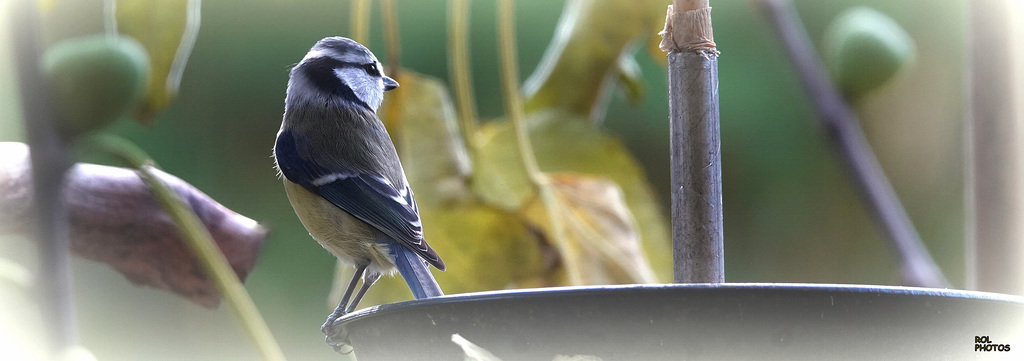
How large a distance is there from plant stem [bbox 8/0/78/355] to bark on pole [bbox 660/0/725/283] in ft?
1.41

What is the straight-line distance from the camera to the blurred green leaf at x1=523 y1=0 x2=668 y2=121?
1145 millimetres

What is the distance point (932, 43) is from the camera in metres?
1.86

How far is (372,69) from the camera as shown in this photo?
1.28 metres

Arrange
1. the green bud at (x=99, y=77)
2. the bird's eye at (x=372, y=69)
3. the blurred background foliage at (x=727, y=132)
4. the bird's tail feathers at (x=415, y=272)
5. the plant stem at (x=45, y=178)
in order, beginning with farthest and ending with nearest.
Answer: the blurred background foliage at (x=727, y=132) < the bird's eye at (x=372, y=69) < the bird's tail feathers at (x=415, y=272) < the green bud at (x=99, y=77) < the plant stem at (x=45, y=178)

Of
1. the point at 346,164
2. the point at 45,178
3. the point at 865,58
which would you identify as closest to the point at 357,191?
the point at 346,164

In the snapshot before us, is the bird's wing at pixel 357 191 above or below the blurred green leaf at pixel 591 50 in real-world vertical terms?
below

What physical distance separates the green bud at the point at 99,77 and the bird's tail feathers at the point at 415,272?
320mm

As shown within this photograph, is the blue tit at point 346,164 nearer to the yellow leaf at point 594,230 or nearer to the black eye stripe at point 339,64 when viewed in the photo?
the black eye stripe at point 339,64

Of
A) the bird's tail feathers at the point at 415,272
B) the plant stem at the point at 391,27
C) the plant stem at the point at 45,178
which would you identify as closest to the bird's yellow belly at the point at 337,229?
the bird's tail feathers at the point at 415,272

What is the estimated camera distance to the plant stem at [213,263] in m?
0.89

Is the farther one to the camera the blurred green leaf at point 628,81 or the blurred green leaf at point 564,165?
the blurred green leaf at point 628,81

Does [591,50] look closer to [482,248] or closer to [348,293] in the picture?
[482,248]

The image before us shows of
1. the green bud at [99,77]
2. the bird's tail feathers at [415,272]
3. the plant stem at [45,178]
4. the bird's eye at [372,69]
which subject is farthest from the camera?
the bird's eye at [372,69]

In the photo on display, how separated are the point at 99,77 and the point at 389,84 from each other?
36 centimetres
